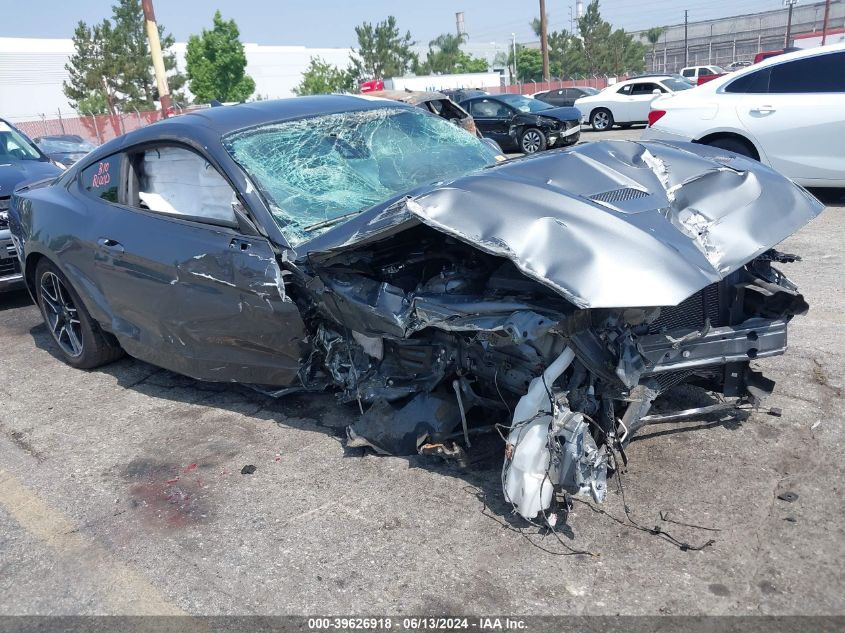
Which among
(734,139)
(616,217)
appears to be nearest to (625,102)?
(734,139)

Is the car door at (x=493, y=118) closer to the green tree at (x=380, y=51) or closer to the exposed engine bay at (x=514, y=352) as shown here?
the exposed engine bay at (x=514, y=352)

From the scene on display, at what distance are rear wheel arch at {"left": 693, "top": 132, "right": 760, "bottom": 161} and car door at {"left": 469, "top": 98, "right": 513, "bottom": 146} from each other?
921 centimetres

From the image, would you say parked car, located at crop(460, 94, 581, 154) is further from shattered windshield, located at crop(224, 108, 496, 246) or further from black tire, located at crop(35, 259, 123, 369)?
black tire, located at crop(35, 259, 123, 369)

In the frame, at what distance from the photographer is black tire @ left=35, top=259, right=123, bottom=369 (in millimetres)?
4926

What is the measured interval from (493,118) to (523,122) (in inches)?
36.7

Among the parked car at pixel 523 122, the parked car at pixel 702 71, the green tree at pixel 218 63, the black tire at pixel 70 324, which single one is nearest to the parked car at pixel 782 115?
the black tire at pixel 70 324

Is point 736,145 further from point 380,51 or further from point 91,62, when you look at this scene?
point 380,51

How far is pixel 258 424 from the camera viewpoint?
13.5 ft

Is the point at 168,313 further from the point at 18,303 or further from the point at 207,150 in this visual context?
the point at 18,303

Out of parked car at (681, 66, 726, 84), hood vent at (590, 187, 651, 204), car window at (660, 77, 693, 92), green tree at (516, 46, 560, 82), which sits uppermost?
hood vent at (590, 187, 651, 204)

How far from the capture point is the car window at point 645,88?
21.3m

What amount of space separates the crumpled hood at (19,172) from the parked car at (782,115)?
655 centimetres

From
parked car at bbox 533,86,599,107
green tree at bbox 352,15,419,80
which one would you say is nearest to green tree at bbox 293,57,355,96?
green tree at bbox 352,15,419,80

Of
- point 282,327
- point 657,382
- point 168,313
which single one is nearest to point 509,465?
point 657,382
